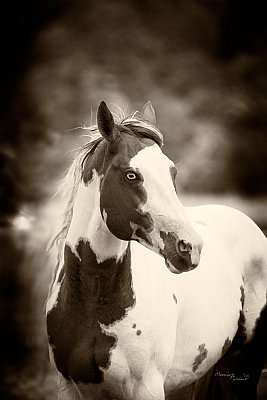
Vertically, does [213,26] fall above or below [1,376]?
above

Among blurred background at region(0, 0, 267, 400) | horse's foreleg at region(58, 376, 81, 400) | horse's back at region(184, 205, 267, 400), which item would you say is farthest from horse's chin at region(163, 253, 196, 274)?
blurred background at region(0, 0, 267, 400)

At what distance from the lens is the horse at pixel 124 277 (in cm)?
110

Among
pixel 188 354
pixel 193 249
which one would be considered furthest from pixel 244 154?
pixel 193 249

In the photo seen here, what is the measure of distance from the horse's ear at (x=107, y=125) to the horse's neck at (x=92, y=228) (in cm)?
9

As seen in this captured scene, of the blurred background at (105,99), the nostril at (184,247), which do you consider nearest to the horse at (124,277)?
the nostril at (184,247)

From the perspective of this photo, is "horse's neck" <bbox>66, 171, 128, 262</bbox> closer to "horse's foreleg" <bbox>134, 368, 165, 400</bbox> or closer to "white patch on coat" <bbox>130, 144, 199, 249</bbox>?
"white patch on coat" <bbox>130, 144, 199, 249</bbox>

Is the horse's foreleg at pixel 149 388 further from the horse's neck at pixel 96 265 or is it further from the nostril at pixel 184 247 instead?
the nostril at pixel 184 247

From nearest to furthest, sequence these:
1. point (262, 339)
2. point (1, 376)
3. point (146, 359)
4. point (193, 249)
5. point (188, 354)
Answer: point (193, 249)
point (146, 359)
point (188, 354)
point (262, 339)
point (1, 376)

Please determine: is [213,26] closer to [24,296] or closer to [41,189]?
[41,189]

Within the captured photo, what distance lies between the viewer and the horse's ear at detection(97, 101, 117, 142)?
1142mm

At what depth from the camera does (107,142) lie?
1175mm

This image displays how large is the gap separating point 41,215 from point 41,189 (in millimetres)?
93

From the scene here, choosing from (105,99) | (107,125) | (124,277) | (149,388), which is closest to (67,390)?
(149,388)

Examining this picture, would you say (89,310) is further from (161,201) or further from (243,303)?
(243,303)
